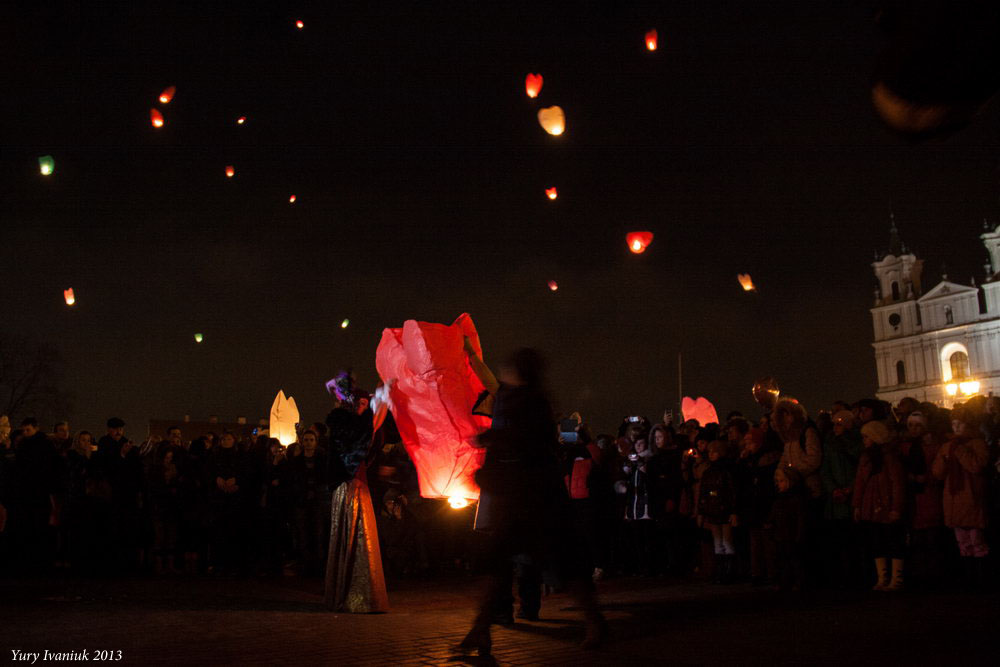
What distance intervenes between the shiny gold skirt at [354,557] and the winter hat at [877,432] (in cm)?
536

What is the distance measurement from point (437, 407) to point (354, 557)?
12.9ft

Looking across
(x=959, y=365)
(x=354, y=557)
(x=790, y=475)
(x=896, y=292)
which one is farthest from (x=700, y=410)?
(x=896, y=292)

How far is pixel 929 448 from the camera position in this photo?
31.3 feet

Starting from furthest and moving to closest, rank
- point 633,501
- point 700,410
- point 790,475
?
1. point 700,410
2. point 633,501
3. point 790,475

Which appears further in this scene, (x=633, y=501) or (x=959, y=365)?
(x=959, y=365)

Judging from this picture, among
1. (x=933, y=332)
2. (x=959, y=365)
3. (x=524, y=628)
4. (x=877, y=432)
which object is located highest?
(x=933, y=332)

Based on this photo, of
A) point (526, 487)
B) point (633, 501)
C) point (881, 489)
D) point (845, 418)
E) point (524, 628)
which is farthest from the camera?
point (633, 501)

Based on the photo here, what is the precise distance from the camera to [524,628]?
689cm

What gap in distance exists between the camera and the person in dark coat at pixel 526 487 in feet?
18.9

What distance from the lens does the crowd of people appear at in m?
9.17

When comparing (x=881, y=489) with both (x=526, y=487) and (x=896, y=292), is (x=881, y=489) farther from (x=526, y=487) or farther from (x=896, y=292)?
(x=896, y=292)

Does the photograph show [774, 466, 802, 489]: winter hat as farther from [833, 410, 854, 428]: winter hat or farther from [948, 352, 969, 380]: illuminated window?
[948, 352, 969, 380]: illuminated window

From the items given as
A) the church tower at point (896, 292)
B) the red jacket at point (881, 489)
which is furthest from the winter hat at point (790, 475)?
the church tower at point (896, 292)

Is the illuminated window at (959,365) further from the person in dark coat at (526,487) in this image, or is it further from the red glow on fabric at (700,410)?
the person in dark coat at (526,487)
